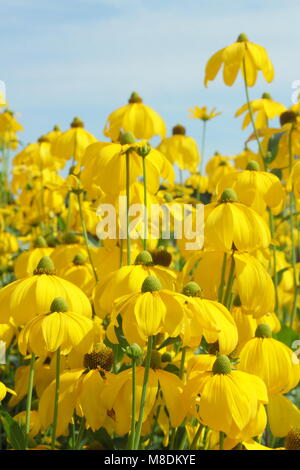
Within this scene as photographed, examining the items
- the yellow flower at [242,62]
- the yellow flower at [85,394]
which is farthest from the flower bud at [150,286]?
the yellow flower at [242,62]

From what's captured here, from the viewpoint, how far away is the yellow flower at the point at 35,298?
1.51m

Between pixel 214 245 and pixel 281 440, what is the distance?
1158 millimetres

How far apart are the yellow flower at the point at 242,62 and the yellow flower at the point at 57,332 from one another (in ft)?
4.21

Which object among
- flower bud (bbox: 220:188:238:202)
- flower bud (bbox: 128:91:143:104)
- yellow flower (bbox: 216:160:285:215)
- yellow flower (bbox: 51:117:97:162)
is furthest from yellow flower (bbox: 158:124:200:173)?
flower bud (bbox: 220:188:238:202)

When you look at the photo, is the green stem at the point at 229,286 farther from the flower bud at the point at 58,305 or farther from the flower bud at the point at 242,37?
the flower bud at the point at 242,37

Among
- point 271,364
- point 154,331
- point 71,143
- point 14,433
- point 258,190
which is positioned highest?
point 71,143

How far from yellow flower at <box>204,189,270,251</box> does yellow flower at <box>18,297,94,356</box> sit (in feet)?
1.14

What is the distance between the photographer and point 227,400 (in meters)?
1.25

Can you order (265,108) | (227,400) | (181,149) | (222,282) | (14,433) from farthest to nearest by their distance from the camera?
(181,149)
(265,108)
(222,282)
(14,433)
(227,400)

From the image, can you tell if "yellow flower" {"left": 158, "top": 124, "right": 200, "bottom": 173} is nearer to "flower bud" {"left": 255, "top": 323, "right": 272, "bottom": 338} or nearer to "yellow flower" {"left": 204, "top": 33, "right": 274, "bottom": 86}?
"yellow flower" {"left": 204, "top": 33, "right": 274, "bottom": 86}

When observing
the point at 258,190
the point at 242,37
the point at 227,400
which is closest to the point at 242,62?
the point at 242,37

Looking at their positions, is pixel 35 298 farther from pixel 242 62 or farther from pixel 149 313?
pixel 242 62

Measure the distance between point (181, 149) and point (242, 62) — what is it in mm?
1015
